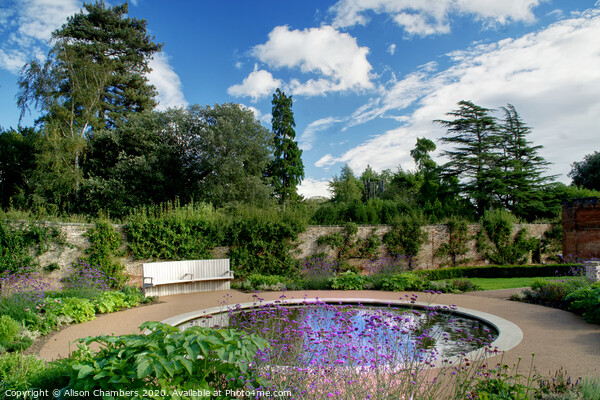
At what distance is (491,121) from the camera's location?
83.9 ft

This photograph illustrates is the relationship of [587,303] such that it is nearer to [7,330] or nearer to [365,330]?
[365,330]

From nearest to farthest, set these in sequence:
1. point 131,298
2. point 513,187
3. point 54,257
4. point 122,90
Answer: point 131,298 < point 54,257 < point 122,90 < point 513,187

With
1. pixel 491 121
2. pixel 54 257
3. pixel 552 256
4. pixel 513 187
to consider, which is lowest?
pixel 552 256

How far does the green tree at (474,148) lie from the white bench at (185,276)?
2006cm

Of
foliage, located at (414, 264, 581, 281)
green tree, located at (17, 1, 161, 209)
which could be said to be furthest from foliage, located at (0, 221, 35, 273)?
foliage, located at (414, 264, 581, 281)

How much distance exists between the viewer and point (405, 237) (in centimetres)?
1489

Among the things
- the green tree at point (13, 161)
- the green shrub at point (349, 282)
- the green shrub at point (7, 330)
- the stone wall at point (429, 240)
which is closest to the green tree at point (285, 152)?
the stone wall at point (429, 240)

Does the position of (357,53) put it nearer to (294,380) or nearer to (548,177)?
(294,380)

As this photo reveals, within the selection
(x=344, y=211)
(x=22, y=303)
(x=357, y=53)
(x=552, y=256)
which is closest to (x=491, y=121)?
(x=552, y=256)

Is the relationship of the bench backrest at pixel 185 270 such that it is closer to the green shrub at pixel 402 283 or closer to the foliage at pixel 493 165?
the green shrub at pixel 402 283

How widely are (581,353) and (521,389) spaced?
2.37 metres

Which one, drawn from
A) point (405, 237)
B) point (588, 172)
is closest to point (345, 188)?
point (588, 172)

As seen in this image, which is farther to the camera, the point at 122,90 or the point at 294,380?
the point at 122,90

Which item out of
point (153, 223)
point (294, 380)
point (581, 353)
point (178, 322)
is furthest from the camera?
point (153, 223)
